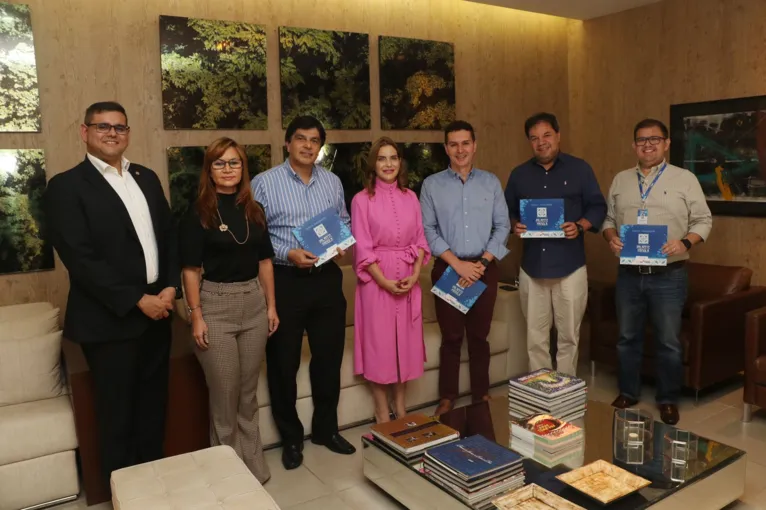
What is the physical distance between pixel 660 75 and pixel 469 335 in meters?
3.15

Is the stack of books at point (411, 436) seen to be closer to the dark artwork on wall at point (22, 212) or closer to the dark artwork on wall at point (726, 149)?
the dark artwork on wall at point (22, 212)

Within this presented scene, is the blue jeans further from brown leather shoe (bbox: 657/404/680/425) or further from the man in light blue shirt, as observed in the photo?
the man in light blue shirt

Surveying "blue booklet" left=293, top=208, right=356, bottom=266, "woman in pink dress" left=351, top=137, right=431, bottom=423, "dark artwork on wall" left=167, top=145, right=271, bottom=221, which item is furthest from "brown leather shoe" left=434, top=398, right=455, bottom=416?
"dark artwork on wall" left=167, top=145, right=271, bottom=221

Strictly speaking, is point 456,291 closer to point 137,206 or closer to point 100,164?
point 137,206

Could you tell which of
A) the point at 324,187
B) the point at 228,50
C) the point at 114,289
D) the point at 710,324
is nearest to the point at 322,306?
the point at 324,187

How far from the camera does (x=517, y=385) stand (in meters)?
3.10

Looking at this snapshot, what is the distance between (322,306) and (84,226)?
3.85ft

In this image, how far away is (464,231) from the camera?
11.7ft

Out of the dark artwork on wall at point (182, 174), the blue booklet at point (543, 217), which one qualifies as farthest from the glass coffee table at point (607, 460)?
the dark artwork on wall at point (182, 174)

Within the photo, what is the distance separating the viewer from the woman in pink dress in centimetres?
330

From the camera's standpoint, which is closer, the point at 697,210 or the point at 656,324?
the point at 697,210

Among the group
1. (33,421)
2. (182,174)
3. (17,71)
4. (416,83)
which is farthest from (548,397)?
(17,71)

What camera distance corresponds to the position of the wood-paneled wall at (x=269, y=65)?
12.2ft

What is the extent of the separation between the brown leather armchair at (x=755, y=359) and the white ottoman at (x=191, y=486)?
2894 mm
